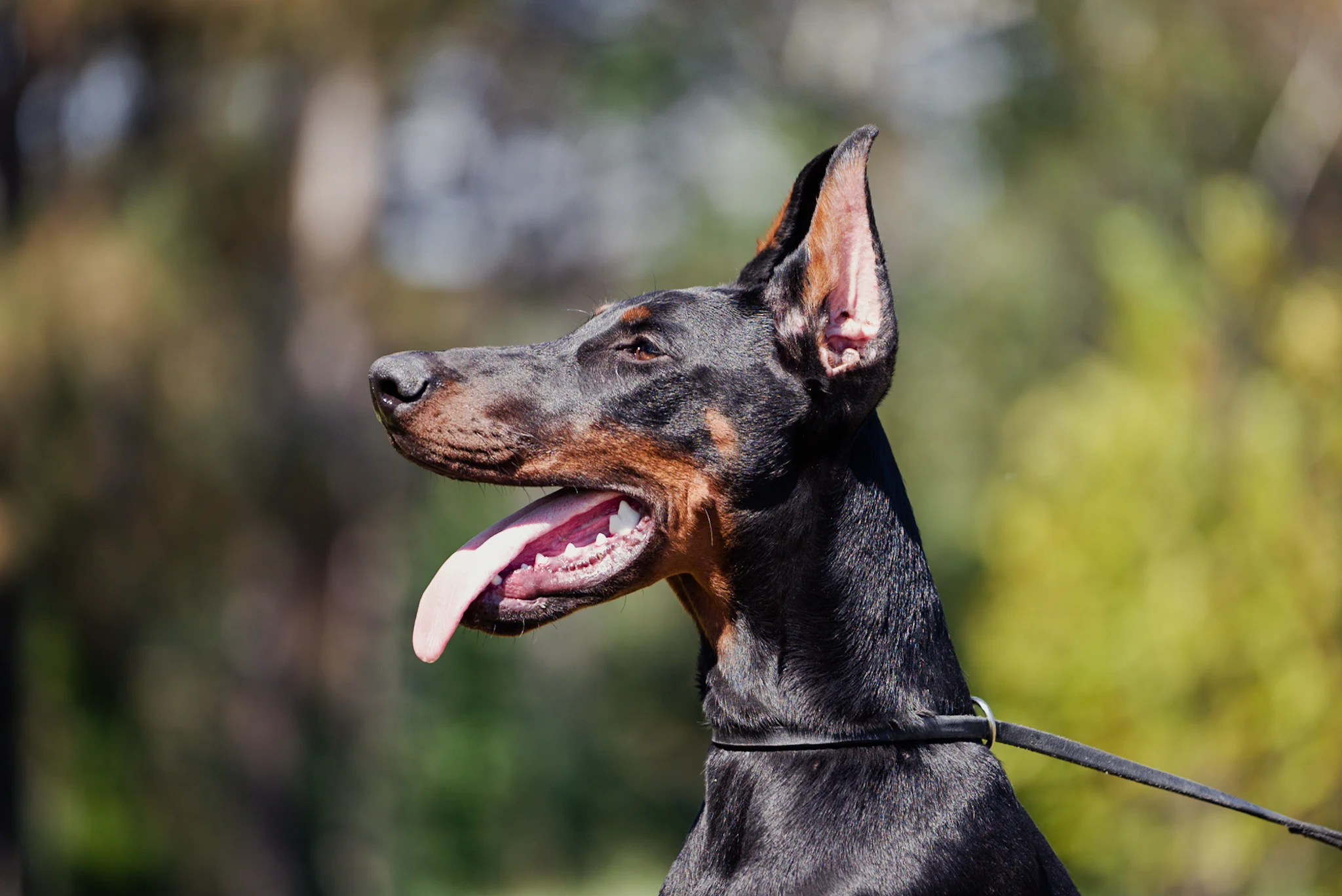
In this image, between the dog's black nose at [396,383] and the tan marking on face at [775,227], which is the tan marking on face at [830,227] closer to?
the tan marking on face at [775,227]

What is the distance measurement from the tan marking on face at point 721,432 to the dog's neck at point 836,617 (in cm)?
20

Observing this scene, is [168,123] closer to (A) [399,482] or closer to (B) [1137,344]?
(A) [399,482]

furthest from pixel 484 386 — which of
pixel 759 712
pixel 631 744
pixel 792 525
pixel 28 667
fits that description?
pixel 631 744

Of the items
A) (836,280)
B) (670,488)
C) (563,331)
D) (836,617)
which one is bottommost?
(563,331)

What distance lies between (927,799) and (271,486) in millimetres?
14768

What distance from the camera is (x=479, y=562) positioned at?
3.46 metres

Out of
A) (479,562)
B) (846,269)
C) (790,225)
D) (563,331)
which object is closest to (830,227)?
(846,269)

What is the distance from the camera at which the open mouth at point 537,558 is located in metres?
3.41

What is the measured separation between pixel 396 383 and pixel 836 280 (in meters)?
1.25

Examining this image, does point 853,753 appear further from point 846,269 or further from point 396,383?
point 396,383

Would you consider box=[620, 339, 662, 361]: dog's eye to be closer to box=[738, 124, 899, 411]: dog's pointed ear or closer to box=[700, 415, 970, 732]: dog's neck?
box=[738, 124, 899, 411]: dog's pointed ear

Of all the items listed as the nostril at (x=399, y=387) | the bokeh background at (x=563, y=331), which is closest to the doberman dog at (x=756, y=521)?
the nostril at (x=399, y=387)

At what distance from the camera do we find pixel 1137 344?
40.3ft

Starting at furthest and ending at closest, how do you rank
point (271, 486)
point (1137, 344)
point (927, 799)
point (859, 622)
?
point (271, 486), point (1137, 344), point (859, 622), point (927, 799)
